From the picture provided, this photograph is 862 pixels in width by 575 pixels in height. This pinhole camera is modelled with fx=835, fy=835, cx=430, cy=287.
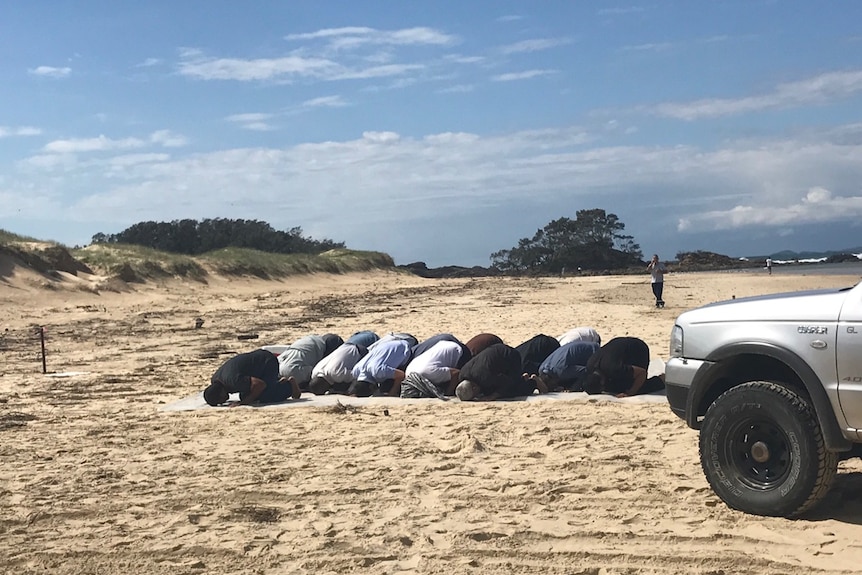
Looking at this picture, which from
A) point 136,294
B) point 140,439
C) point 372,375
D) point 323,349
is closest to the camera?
point 140,439

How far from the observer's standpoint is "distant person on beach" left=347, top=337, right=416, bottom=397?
11.0m

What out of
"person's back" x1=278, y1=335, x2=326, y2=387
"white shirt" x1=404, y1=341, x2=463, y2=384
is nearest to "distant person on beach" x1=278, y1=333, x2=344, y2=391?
"person's back" x1=278, y1=335, x2=326, y2=387

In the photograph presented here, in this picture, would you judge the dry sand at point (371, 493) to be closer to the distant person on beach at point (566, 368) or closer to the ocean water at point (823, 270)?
the distant person on beach at point (566, 368)

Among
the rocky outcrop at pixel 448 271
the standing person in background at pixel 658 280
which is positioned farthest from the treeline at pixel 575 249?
the standing person in background at pixel 658 280

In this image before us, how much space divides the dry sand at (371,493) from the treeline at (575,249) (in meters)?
67.8

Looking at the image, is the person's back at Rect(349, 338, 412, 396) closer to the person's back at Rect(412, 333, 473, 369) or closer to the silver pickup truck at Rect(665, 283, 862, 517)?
the person's back at Rect(412, 333, 473, 369)

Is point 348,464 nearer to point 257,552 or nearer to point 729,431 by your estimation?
point 257,552


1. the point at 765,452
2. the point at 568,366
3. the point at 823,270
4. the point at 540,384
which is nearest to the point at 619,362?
the point at 568,366

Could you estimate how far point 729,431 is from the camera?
5.58m

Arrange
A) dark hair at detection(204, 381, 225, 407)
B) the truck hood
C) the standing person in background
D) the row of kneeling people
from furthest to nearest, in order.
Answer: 1. the standing person in background
2. dark hair at detection(204, 381, 225, 407)
3. the row of kneeling people
4. the truck hood

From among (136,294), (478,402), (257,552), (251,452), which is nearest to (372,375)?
(478,402)

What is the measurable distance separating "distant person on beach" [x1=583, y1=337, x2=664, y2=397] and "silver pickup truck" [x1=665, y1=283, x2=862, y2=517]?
4.00m

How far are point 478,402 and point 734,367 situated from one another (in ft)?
15.4

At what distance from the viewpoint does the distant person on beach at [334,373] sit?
443 inches
